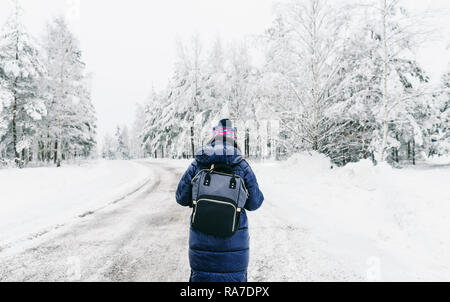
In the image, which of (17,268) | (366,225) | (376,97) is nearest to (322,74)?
(376,97)

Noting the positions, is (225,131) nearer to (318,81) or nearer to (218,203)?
(218,203)

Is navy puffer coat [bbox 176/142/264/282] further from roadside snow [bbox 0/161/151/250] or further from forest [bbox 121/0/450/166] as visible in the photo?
forest [bbox 121/0/450/166]

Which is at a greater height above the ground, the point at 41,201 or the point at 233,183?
the point at 233,183

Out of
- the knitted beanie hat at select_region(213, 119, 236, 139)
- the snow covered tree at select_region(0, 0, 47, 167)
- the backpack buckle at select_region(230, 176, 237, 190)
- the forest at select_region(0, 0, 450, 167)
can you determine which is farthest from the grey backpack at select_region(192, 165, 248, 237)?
the snow covered tree at select_region(0, 0, 47, 167)

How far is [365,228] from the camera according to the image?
5672 millimetres

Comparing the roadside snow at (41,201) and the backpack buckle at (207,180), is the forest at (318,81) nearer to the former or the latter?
the roadside snow at (41,201)

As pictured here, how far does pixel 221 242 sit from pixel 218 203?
375mm

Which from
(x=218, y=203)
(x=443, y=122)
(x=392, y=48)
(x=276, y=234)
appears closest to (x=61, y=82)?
(x=276, y=234)

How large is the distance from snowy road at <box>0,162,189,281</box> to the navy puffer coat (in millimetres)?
1292

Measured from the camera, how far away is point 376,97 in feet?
46.6

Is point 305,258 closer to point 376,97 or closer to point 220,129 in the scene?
point 220,129

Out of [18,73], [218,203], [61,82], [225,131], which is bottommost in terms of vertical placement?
[218,203]

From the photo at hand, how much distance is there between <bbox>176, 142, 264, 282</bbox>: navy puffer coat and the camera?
2.38 m

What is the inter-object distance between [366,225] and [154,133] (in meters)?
47.2
